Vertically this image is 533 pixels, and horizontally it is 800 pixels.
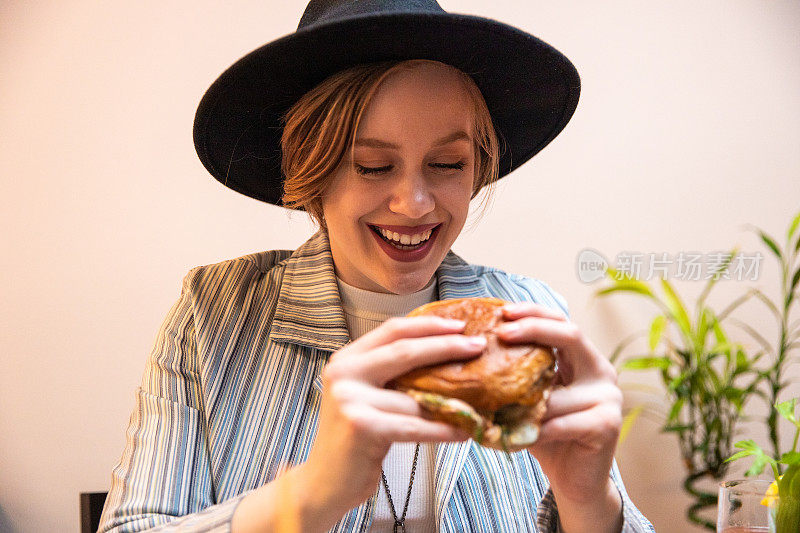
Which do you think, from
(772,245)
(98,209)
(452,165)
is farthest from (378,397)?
(772,245)

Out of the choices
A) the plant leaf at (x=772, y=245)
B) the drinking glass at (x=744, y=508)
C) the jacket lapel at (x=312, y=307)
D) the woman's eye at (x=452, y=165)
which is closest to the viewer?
the drinking glass at (x=744, y=508)

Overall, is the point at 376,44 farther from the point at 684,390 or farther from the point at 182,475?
the point at 684,390

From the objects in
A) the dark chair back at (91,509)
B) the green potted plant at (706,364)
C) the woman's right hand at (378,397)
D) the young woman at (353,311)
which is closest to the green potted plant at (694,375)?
the green potted plant at (706,364)

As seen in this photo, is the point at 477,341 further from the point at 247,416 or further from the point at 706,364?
the point at 706,364

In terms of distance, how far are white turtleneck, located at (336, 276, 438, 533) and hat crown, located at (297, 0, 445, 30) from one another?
1.56 ft

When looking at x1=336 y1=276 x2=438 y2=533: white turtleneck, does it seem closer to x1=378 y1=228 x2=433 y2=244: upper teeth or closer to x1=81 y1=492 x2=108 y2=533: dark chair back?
x1=378 y1=228 x2=433 y2=244: upper teeth

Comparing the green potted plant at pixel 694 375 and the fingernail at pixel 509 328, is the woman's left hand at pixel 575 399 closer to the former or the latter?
the fingernail at pixel 509 328

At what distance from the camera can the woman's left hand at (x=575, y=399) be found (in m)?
0.75

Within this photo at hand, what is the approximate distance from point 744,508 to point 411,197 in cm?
62

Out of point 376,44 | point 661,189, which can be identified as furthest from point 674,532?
point 376,44

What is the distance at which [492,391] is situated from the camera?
702 millimetres

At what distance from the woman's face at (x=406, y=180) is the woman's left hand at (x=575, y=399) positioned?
305 mm

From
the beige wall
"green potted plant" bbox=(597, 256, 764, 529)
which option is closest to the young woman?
the beige wall

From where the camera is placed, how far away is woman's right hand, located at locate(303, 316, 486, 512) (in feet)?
2.30
